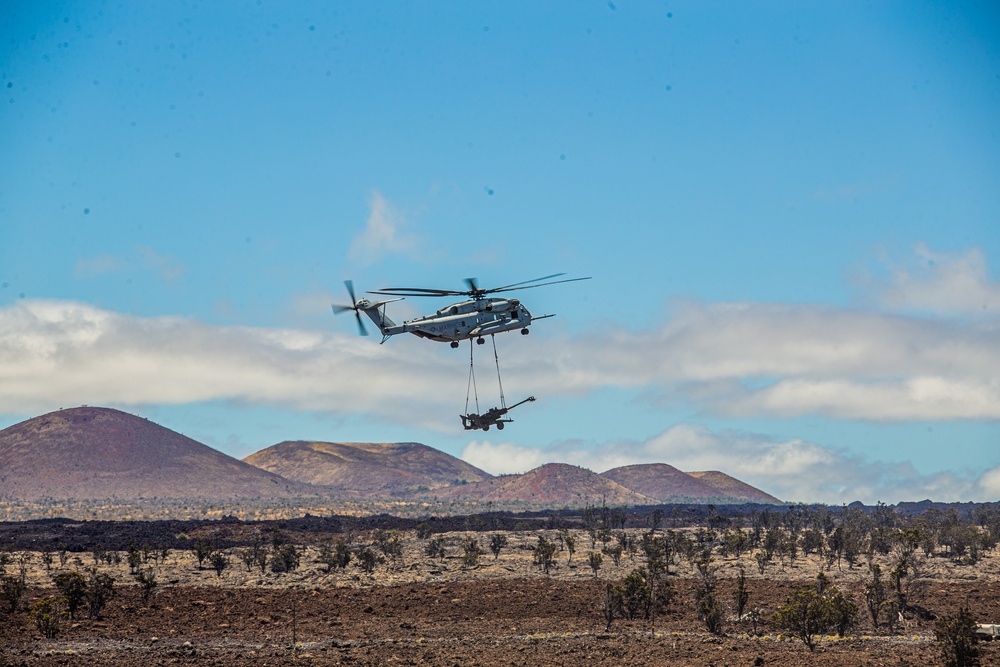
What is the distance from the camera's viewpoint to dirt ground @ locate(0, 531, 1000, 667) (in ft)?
149

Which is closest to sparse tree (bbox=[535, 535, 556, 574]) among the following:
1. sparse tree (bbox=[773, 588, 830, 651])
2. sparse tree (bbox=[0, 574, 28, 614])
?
sparse tree (bbox=[773, 588, 830, 651])

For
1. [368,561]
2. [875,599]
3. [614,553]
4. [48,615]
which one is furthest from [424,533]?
[48,615]

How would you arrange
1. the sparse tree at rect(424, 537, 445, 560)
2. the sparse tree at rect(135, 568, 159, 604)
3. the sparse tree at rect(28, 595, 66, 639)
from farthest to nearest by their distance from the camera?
the sparse tree at rect(424, 537, 445, 560)
the sparse tree at rect(135, 568, 159, 604)
the sparse tree at rect(28, 595, 66, 639)

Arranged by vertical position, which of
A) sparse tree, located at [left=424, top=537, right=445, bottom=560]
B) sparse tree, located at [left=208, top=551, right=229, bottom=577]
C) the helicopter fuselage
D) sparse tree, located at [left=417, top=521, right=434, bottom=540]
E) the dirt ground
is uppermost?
the helicopter fuselage

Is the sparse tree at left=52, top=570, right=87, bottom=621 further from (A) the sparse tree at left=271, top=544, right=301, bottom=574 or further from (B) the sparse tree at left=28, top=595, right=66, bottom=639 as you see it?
(A) the sparse tree at left=271, top=544, right=301, bottom=574

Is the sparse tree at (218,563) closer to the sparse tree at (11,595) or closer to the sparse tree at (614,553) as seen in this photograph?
the sparse tree at (11,595)

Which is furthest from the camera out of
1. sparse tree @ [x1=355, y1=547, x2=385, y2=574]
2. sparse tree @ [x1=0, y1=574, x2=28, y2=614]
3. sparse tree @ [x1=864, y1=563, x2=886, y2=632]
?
sparse tree @ [x1=355, y1=547, x2=385, y2=574]

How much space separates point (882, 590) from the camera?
5791cm

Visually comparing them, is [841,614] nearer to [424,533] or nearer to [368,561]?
[368,561]

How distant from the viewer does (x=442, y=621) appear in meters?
57.0

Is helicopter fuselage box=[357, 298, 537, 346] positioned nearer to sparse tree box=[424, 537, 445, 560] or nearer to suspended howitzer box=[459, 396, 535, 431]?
suspended howitzer box=[459, 396, 535, 431]

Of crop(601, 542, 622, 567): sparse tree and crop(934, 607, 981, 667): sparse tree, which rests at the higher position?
crop(601, 542, 622, 567): sparse tree

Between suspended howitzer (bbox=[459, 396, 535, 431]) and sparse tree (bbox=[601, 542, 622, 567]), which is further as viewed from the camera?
sparse tree (bbox=[601, 542, 622, 567])

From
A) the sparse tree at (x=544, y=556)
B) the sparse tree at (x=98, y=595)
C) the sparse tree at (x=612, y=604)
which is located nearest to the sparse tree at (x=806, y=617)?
the sparse tree at (x=612, y=604)
